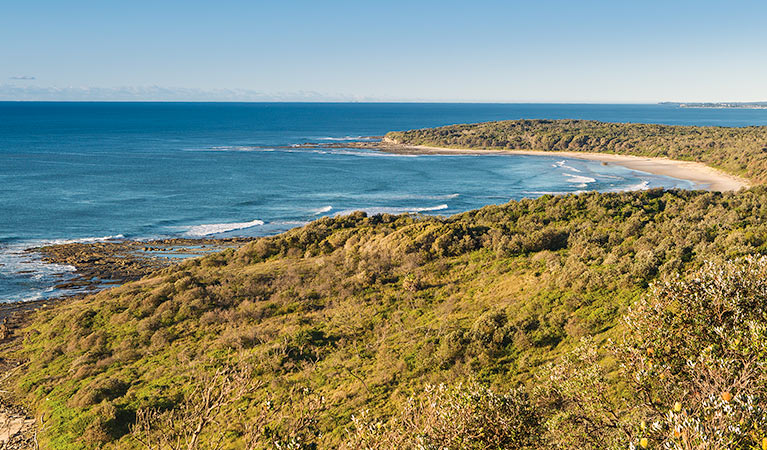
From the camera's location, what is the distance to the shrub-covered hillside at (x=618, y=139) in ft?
356

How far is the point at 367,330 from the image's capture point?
25516 millimetres

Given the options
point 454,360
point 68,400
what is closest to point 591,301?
point 454,360

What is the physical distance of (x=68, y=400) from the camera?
21.9 metres

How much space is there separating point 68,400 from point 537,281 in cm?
2435

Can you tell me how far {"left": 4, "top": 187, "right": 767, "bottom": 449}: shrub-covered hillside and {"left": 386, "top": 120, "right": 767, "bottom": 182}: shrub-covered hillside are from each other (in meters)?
82.6

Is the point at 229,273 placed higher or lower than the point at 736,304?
lower

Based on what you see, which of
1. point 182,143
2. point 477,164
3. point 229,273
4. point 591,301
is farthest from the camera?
point 182,143

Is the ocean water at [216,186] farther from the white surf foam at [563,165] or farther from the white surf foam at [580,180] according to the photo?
the white surf foam at [580,180]

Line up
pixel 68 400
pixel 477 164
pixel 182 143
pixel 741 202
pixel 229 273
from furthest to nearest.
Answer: pixel 182 143 → pixel 477 164 → pixel 741 202 → pixel 229 273 → pixel 68 400

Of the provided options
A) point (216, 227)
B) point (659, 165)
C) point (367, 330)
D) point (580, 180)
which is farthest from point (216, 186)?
point (659, 165)

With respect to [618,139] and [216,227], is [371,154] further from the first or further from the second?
[216,227]

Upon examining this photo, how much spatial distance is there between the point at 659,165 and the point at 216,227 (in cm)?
10361

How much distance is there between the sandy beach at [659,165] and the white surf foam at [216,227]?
219ft

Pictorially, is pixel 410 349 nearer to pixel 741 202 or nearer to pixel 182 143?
pixel 741 202
